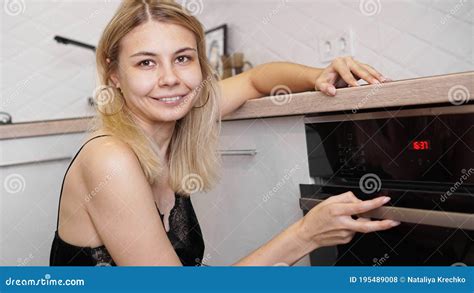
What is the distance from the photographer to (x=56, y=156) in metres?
1.58

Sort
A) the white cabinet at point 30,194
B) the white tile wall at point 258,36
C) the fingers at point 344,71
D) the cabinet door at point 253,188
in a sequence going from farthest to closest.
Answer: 1. the white cabinet at point 30,194
2. the white tile wall at point 258,36
3. the cabinet door at point 253,188
4. the fingers at point 344,71

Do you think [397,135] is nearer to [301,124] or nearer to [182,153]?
[301,124]

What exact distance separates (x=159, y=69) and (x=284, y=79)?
0.34 metres

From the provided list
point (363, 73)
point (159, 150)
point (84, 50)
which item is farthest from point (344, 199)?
point (84, 50)

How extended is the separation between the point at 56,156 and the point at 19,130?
0.14 m

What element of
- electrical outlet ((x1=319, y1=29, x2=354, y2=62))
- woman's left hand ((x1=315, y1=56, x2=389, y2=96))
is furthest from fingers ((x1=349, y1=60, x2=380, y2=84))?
electrical outlet ((x1=319, y1=29, x2=354, y2=62))

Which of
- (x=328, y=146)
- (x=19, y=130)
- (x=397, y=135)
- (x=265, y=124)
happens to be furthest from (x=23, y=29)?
(x=397, y=135)

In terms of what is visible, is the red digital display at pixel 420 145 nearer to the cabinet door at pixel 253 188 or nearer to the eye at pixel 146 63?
the cabinet door at pixel 253 188

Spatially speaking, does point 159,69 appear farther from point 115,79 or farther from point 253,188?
point 253,188

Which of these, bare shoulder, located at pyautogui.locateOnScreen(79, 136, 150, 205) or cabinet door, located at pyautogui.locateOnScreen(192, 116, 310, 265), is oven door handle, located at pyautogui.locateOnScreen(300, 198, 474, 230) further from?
bare shoulder, located at pyautogui.locateOnScreen(79, 136, 150, 205)

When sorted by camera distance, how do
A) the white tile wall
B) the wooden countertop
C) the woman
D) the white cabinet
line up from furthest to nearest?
the white cabinet, the white tile wall, the woman, the wooden countertop

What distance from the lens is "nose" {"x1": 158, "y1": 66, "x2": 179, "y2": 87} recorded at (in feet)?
3.10

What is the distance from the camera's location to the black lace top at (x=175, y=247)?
95cm

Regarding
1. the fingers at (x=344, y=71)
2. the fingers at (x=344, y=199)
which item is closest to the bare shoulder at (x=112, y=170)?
the fingers at (x=344, y=199)
